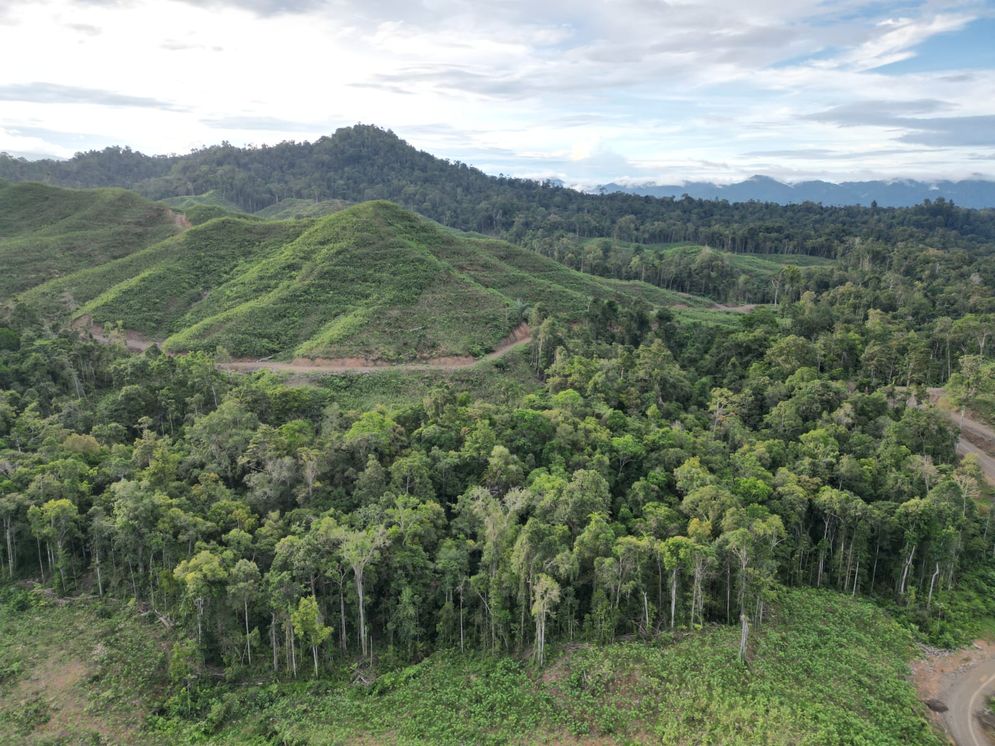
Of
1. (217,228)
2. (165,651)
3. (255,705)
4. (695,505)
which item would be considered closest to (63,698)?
Result: (165,651)

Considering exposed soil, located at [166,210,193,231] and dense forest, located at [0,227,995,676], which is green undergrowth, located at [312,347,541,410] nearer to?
dense forest, located at [0,227,995,676]

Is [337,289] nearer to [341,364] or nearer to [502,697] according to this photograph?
[341,364]

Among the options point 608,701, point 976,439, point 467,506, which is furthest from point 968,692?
point 976,439

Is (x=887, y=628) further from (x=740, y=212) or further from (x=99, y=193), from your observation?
(x=740, y=212)

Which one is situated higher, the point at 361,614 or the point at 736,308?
the point at 736,308

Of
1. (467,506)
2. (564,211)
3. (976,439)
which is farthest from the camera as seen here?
(564,211)

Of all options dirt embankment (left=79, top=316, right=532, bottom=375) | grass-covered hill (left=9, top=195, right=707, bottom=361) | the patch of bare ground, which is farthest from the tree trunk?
grass-covered hill (left=9, top=195, right=707, bottom=361)
